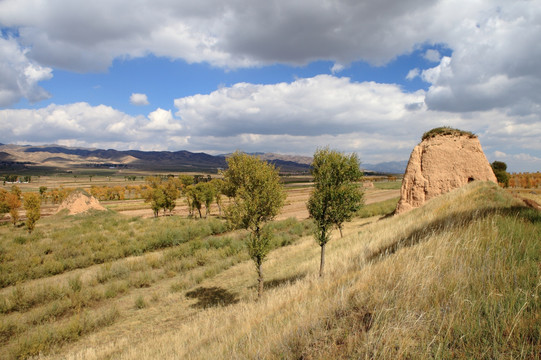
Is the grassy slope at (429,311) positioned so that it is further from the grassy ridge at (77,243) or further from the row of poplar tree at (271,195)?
the grassy ridge at (77,243)

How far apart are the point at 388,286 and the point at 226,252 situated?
76.4ft

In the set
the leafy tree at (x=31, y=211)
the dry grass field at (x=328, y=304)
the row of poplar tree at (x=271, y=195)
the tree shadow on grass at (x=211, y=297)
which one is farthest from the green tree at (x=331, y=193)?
the leafy tree at (x=31, y=211)

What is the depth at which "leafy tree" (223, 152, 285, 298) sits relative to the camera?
14.6 meters

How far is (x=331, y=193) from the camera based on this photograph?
52.0 feet

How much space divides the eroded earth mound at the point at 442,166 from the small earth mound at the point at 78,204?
53.0 metres

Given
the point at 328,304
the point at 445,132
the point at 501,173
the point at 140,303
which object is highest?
the point at 445,132

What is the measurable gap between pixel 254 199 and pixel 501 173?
47437mm

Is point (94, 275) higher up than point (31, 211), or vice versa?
point (31, 211)

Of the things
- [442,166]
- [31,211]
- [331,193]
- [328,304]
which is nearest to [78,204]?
[31,211]

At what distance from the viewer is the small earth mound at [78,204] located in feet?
155

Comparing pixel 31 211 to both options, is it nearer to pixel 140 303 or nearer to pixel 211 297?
pixel 140 303

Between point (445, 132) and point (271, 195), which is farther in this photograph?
point (445, 132)

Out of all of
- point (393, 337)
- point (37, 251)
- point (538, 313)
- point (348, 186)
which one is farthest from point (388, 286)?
point (37, 251)

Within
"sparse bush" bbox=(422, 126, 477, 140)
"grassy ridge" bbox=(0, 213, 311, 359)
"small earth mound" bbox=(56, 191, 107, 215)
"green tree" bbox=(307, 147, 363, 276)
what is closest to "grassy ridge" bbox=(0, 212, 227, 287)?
"grassy ridge" bbox=(0, 213, 311, 359)
